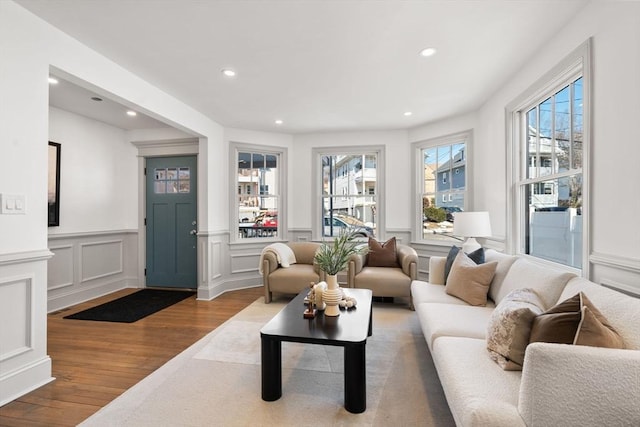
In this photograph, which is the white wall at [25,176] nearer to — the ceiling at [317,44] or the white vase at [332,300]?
the ceiling at [317,44]

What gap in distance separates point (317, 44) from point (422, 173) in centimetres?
301

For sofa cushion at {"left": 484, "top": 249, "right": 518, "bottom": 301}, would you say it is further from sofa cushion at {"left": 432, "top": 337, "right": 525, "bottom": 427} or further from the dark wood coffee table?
the dark wood coffee table

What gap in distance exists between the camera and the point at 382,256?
4262 millimetres

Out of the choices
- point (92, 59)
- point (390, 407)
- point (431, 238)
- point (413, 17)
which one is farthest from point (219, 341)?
point (431, 238)

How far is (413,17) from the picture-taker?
2.11 meters

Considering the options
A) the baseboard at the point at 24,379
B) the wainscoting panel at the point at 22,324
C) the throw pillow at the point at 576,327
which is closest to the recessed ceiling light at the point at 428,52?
the throw pillow at the point at 576,327

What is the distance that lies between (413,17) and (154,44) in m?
1.99

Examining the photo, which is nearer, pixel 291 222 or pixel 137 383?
pixel 137 383

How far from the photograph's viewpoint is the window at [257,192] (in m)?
4.95

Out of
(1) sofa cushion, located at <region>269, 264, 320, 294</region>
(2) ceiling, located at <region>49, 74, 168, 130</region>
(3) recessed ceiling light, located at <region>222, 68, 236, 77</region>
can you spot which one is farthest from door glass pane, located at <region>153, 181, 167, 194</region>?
(3) recessed ceiling light, located at <region>222, 68, 236, 77</region>

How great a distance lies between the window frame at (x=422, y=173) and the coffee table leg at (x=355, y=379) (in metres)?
3.08

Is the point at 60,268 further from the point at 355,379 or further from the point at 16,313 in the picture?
the point at 355,379

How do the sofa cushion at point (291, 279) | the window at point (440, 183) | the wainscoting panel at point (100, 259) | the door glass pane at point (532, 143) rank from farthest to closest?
the window at point (440, 183), the wainscoting panel at point (100, 259), the sofa cushion at point (291, 279), the door glass pane at point (532, 143)

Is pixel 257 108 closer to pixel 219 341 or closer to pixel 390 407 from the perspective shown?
pixel 219 341
